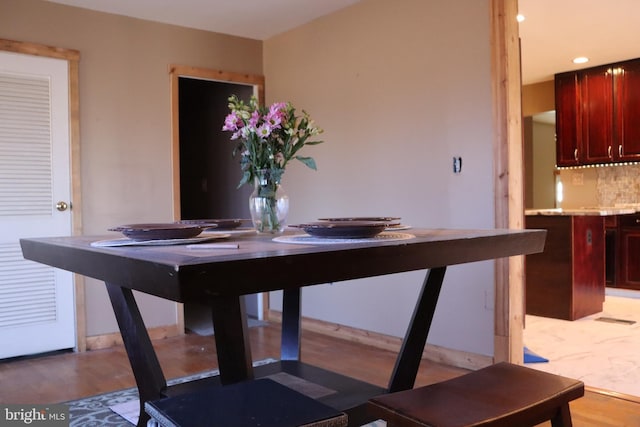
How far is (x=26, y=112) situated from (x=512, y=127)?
314cm

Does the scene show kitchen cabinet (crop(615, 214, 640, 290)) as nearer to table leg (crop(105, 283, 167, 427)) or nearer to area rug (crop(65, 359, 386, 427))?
area rug (crop(65, 359, 386, 427))

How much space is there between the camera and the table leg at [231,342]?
1.56 m

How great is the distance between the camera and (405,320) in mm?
3709

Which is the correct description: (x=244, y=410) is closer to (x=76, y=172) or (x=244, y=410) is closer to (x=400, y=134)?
(x=400, y=134)

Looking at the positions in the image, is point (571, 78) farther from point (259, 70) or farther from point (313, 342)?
point (313, 342)

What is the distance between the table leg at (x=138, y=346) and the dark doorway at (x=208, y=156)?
10.6 feet

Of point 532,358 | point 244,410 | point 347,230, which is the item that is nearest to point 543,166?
point 532,358

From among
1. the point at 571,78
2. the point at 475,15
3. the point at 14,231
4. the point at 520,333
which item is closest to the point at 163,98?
the point at 14,231

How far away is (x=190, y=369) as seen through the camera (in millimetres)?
3371

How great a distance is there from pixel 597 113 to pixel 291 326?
4.97 metres

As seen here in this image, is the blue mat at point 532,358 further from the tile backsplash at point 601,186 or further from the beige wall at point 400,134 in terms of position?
the tile backsplash at point 601,186

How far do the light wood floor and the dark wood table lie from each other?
3.26 feet

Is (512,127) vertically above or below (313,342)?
above

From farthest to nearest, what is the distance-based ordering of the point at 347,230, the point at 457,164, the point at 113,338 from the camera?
the point at 113,338 < the point at 457,164 < the point at 347,230
